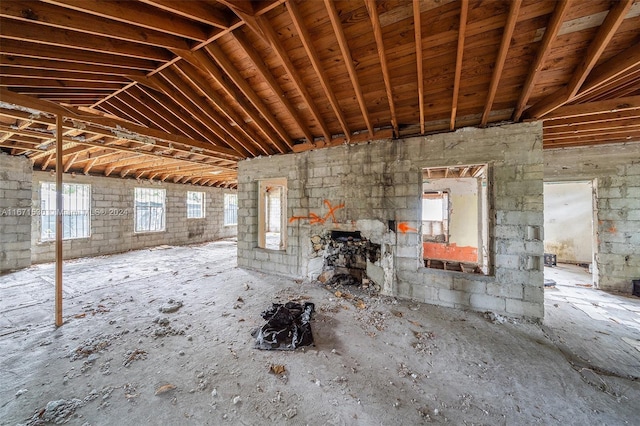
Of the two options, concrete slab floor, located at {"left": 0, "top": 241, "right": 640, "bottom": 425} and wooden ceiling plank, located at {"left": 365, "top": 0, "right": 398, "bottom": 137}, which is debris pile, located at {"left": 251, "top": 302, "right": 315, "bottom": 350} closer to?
concrete slab floor, located at {"left": 0, "top": 241, "right": 640, "bottom": 425}

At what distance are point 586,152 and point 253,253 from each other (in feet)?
24.8

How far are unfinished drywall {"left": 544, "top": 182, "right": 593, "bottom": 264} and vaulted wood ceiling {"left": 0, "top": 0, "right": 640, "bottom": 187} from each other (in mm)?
4107

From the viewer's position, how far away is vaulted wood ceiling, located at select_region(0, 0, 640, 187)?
1.96 m

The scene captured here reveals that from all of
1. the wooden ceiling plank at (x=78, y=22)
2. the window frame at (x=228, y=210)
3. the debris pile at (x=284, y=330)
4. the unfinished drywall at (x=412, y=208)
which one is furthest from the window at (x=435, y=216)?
the window frame at (x=228, y=210)

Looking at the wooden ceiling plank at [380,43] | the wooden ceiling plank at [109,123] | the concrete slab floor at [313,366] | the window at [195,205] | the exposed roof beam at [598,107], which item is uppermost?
the wooden ceiling plank at [380,43]

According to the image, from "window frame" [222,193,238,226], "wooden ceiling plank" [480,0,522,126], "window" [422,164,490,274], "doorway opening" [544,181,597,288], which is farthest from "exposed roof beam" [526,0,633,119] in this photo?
"window frame" [222,193,238,226]

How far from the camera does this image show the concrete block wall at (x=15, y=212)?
5.14 meters

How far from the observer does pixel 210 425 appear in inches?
61.3

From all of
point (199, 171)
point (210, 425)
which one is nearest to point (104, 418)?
point (210, 425)

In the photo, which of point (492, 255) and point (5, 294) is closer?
point (492, 255)

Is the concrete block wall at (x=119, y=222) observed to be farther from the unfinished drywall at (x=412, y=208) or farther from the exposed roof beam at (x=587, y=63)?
the exposed roof beam at (x=587, y=63)

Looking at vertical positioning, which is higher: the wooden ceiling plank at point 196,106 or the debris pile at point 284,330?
the wooden ceiling plank at point 196,106

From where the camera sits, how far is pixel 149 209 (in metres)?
8.65

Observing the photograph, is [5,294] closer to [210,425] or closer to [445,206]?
[210,425]
